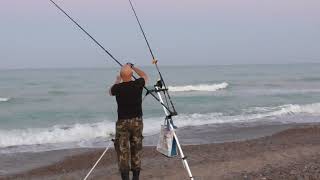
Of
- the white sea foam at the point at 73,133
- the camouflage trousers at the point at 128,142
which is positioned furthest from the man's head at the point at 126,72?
the white sea foam at the point at 73,133

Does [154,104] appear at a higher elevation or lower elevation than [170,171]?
lower

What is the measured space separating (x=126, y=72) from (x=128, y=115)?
1.68 ft

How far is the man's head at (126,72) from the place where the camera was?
6730 mm

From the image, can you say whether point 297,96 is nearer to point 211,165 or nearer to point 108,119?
point 108,119

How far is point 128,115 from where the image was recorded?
6809 millimetres

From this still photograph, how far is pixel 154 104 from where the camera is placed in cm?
3153

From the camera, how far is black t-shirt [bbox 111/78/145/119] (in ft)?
22.1

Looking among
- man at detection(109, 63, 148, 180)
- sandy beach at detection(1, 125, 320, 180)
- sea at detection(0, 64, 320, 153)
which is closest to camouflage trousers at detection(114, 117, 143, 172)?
man at detection(109, 63, 148, 180)

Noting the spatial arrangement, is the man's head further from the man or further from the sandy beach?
the sandy beach

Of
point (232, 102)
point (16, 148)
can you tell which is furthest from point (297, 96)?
point (16, 148)

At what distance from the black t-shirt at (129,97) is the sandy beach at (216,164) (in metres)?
2.10

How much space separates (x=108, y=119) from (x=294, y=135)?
38.9 feet

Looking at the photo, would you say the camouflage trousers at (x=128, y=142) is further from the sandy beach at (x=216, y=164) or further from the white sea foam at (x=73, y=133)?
the white sea foam at (x=73, y=133)

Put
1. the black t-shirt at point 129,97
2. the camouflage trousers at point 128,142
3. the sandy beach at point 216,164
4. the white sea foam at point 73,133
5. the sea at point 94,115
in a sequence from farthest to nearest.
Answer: the sea at point 94,115
the white sea foam at point 73,133
the sandy beach at point 216,164
the camouflage trousers at point 128,142
the black t-shirt at point 129,97
